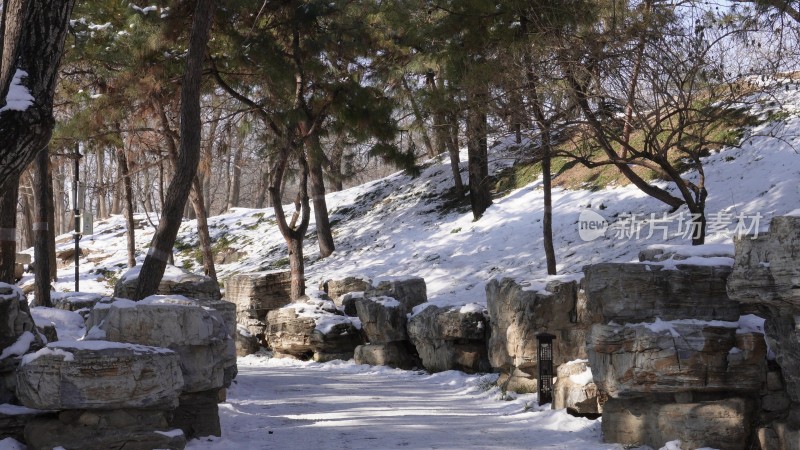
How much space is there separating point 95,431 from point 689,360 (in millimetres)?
4796

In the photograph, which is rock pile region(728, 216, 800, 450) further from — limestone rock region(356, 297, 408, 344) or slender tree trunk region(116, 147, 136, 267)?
slender tree trunk region(116, 147, 136, 267)

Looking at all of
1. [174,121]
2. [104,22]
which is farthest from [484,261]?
[104,22]

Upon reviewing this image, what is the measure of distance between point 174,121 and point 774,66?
496 inches

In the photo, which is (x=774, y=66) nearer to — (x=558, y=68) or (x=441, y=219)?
(x=558, y=68)

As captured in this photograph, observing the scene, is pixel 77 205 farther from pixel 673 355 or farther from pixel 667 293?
pixel 673 355

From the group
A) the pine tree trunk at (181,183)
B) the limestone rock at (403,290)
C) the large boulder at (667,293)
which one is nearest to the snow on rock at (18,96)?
the pine tree trunk at (181,183)

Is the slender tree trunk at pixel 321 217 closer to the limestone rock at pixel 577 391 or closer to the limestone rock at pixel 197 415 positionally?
the limestone rock at pixel 577 391

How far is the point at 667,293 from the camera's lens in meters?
7.22

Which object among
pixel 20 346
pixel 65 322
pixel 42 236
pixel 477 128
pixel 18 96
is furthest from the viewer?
pixel 477 128

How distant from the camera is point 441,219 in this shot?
2391 centimetres

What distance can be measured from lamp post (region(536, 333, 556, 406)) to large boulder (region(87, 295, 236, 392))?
3.65 m

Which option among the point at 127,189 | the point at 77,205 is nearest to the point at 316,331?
the point at 77,205

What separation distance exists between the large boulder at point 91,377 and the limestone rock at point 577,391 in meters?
4.10

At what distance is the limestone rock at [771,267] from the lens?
5762mm
